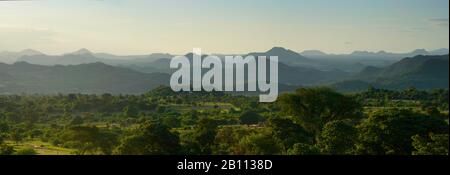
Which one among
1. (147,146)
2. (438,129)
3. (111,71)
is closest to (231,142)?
(147,146)

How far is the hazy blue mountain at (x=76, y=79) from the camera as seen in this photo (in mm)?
104062

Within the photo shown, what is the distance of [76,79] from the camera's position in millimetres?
118250

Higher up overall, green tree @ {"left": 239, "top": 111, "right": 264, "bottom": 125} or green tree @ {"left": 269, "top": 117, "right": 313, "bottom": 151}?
green tree @ {"left": 269, "top": 117, "right": 313, "bottom": 151}

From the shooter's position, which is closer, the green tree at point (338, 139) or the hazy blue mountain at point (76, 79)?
the green tree at point (338, 139)

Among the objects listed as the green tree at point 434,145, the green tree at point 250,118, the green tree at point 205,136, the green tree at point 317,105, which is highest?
the green tree at point 317,105

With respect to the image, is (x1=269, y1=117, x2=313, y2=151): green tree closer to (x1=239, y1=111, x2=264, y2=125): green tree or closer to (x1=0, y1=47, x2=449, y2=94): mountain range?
(x1=239, y1=111, x2=264, y2=125): green tree

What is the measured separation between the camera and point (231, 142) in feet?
63.8

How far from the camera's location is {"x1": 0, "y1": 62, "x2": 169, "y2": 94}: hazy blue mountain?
341 ft

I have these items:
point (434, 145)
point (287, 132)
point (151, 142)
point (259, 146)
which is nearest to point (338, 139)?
point (259, 146)

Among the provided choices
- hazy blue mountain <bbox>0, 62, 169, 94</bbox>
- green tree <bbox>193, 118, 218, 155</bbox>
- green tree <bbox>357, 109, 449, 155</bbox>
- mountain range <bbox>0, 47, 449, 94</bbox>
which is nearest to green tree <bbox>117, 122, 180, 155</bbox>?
green tree <bbox>193, 118, 218, 155</bbox>

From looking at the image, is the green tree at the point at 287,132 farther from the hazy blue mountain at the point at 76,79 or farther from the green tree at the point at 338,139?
the hazy blue mountain at the point at 76,79

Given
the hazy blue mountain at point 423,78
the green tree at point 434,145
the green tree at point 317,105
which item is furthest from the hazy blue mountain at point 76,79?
the green tree at point 434,145

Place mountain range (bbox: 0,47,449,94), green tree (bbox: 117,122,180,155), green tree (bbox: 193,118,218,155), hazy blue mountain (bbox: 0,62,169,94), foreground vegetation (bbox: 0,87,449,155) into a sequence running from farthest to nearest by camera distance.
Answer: hazy blue mountain (bbox: 0,62,169,94) → mountain range (bbox: 0,47,449,94) → green tree (bbox: 193,118,218,155) → foreground vegetation (bbox: 0,87,449,155) → green tree (bbox: 117,122,180,155)
